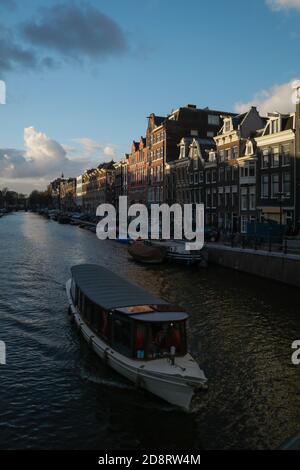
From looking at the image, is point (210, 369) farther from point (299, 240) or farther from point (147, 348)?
point (299, 240)

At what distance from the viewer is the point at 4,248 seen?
2437 inches

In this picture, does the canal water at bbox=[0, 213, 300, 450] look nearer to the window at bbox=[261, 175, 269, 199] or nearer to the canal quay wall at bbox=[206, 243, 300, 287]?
the canal quay wall at bbox=[206, 243, 300, 287]

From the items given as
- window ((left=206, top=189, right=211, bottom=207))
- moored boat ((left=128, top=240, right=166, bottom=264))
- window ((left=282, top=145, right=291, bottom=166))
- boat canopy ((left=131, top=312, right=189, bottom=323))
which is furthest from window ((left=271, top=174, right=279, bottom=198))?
boat canopy ((left=131, top=312, right=189, bottom=323))

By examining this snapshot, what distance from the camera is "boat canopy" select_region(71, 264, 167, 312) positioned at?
58.9ft

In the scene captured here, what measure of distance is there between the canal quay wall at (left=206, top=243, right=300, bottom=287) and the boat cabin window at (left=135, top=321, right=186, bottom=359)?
70.1 ft

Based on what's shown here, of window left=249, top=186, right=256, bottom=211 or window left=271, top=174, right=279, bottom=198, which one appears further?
window left=249, top=186, right=256, bottom=211

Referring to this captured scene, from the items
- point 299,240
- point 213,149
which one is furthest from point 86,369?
point 213,149

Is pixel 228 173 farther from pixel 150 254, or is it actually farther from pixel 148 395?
pixel 148 395

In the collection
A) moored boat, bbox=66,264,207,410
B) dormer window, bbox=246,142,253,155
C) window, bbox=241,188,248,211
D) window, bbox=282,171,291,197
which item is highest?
dormer window, bbox=246,142,253,155

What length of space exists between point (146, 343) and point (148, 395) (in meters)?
1.68

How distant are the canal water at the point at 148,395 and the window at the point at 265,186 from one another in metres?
24.5

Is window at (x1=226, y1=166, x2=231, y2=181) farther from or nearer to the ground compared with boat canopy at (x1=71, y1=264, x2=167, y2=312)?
farther from the ground

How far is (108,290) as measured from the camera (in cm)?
2081

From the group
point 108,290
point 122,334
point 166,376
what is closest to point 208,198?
point 108,290
